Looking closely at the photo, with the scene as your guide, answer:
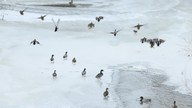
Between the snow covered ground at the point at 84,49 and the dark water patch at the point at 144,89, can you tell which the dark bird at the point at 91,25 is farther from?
the dark water patch at the point at 144,89

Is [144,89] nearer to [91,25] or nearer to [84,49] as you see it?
[84,49]

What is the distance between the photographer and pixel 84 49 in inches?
1539

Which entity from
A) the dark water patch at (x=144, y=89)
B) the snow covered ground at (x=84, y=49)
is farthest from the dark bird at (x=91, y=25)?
the dark water patch at (x=144, y=89)

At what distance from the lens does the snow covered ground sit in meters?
29.8

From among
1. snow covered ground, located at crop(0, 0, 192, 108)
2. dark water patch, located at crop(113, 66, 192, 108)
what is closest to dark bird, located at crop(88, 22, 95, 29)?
snow covered ground, located at crop(0, 0, 192, 108)

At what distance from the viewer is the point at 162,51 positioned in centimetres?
4012

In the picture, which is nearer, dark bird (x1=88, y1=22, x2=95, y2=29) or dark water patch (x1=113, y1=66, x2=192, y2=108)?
dark water patch (x1=113, y1=66, x2=192, y2=108)

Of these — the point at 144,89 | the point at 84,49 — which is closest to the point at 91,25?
the point at 84,49

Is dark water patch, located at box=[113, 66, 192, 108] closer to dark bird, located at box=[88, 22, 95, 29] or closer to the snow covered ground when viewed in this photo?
the snow covered ground

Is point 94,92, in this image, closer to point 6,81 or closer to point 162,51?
point 6,81

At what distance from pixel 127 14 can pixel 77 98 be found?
22.6 meters

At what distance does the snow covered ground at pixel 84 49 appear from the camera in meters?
29.8

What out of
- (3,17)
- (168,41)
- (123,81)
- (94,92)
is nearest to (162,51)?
(168,41)

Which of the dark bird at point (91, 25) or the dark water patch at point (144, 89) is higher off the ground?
the dark bird at point (91, 25)
